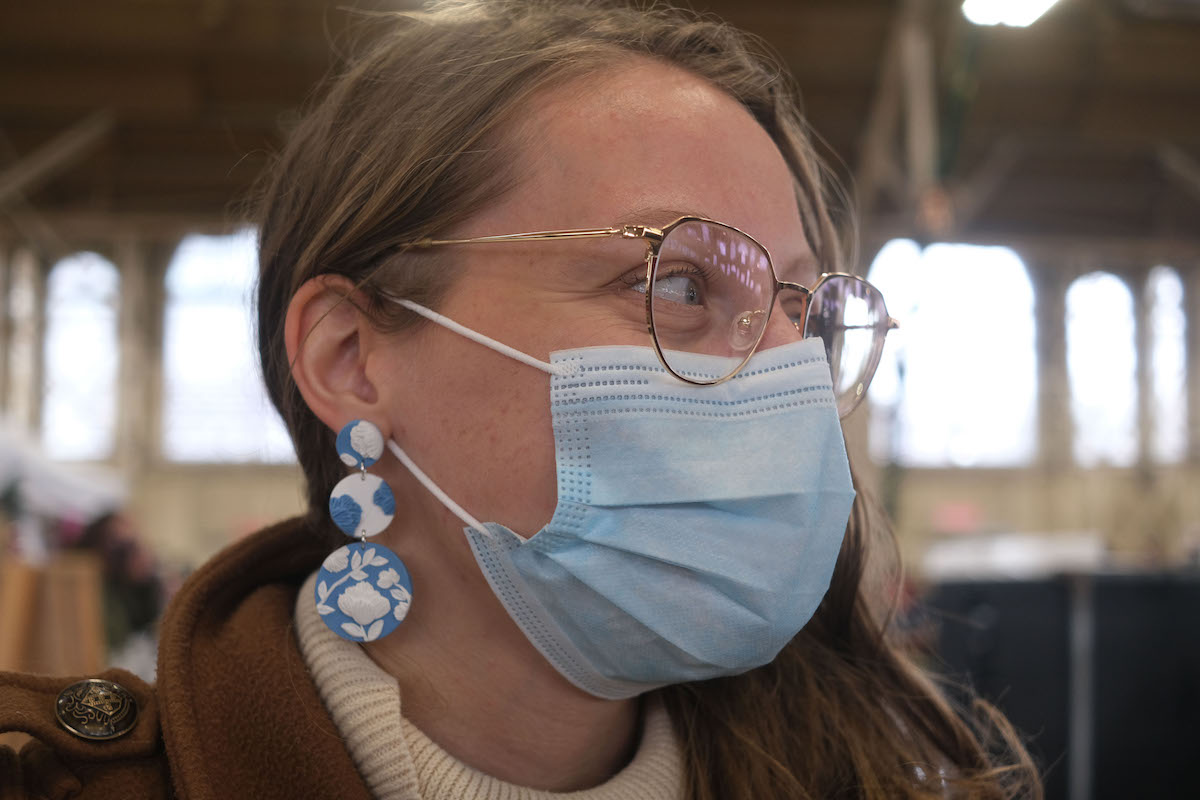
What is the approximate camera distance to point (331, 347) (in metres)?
1.25

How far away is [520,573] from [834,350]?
569 mm

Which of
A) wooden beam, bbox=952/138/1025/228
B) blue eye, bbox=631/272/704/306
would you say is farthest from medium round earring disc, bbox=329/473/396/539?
wooden beam, bbox=952/138/1025/228

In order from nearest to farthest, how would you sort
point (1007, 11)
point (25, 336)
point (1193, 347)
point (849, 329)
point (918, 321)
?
point (849, 329) < point (1007, 11) < point (918, 321) < point (25, 336) < point (1193, 347)

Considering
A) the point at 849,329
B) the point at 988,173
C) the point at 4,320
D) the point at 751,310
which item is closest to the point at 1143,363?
the point at 988,173

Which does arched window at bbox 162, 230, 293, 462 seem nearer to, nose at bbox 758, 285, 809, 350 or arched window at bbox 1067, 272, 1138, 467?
arched window at bbox 1067, 272, 1138, 467

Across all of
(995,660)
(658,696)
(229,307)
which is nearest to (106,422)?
(229,307)

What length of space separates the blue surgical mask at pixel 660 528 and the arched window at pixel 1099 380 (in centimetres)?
1295

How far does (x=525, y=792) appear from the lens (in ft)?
3.91

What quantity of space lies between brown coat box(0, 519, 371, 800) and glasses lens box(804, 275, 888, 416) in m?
0.77

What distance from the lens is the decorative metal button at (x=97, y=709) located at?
1.02 m

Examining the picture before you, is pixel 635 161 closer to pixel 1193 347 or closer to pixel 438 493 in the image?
pixel 438 493

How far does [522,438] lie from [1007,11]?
282cm

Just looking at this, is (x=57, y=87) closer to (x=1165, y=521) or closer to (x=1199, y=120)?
(x=1199, y=120)

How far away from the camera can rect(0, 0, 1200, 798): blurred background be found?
3898 mm
